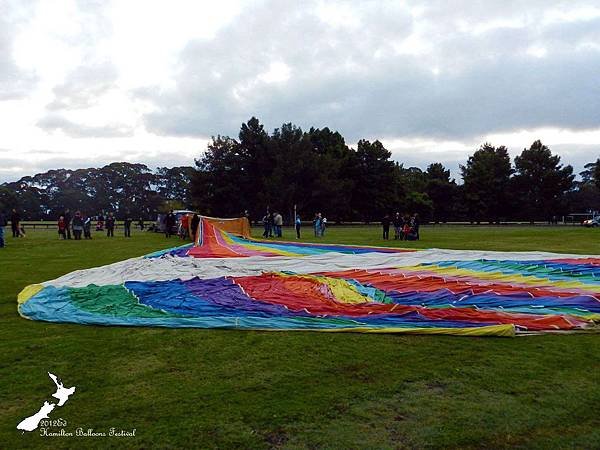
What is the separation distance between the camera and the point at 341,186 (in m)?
57.8

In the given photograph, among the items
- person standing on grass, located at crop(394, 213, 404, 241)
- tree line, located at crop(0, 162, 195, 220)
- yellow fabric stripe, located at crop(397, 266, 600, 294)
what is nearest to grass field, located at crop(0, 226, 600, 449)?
yellow fabric stripe, located at crop(397, 266, 600, 294)

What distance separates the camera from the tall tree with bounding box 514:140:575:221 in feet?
225

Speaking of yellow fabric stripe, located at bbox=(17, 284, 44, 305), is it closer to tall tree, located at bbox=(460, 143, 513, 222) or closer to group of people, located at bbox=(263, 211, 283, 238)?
group of people, located at bbox=(263, 211, 283, 238)

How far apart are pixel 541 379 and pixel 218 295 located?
5393mm

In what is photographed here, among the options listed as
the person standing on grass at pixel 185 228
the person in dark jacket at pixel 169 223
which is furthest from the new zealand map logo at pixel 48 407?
the person in dark jacket at pixel 169 223

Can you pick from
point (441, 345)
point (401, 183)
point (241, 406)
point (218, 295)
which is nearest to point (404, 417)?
point (241, 406)

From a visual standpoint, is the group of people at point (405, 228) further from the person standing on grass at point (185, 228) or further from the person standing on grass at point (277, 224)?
the person standing on grass at point (185, 228)

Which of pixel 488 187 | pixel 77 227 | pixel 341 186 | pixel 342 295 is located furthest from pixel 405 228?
pixel 488 187

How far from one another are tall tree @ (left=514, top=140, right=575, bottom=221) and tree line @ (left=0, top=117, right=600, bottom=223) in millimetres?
120

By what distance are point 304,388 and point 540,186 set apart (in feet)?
235

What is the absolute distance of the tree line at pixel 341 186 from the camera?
5709cm

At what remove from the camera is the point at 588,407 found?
4.17 meters

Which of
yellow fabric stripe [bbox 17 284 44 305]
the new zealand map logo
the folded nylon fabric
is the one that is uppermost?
the folded nylon fabric

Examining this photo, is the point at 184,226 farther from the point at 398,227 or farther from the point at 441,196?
the point at 441,196
